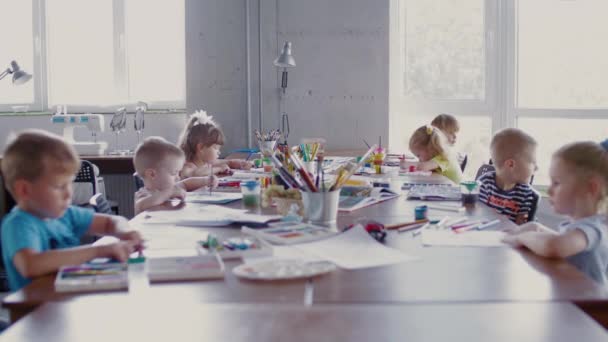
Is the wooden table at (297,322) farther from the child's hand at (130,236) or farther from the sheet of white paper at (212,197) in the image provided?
the sheet of white paper at (212,197)

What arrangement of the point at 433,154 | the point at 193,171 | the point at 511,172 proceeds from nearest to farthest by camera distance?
the point at 511,172
the point at 193,171
the point at 433,154

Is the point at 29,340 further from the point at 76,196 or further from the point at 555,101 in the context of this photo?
the point at 555,101

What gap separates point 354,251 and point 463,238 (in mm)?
329

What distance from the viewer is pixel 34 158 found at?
1.69 m

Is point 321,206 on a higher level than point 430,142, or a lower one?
lower

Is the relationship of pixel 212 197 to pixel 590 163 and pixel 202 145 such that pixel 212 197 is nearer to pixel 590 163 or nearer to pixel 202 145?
pixel 202 145

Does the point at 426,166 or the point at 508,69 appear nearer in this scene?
the point at 426,166

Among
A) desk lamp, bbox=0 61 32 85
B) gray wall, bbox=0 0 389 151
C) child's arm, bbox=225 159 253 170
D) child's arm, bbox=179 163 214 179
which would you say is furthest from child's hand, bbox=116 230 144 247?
gray wall, bbox=0 0 389 151

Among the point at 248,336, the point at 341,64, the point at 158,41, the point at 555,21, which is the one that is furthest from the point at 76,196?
the point at 555,21

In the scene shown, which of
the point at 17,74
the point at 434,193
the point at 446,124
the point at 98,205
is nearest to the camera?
the point at 98,205

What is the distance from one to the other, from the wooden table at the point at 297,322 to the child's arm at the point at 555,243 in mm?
390

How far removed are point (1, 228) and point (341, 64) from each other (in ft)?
12.8

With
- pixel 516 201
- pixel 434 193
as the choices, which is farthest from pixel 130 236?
pixel 516 201

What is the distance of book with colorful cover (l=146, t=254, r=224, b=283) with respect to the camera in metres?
1.46
